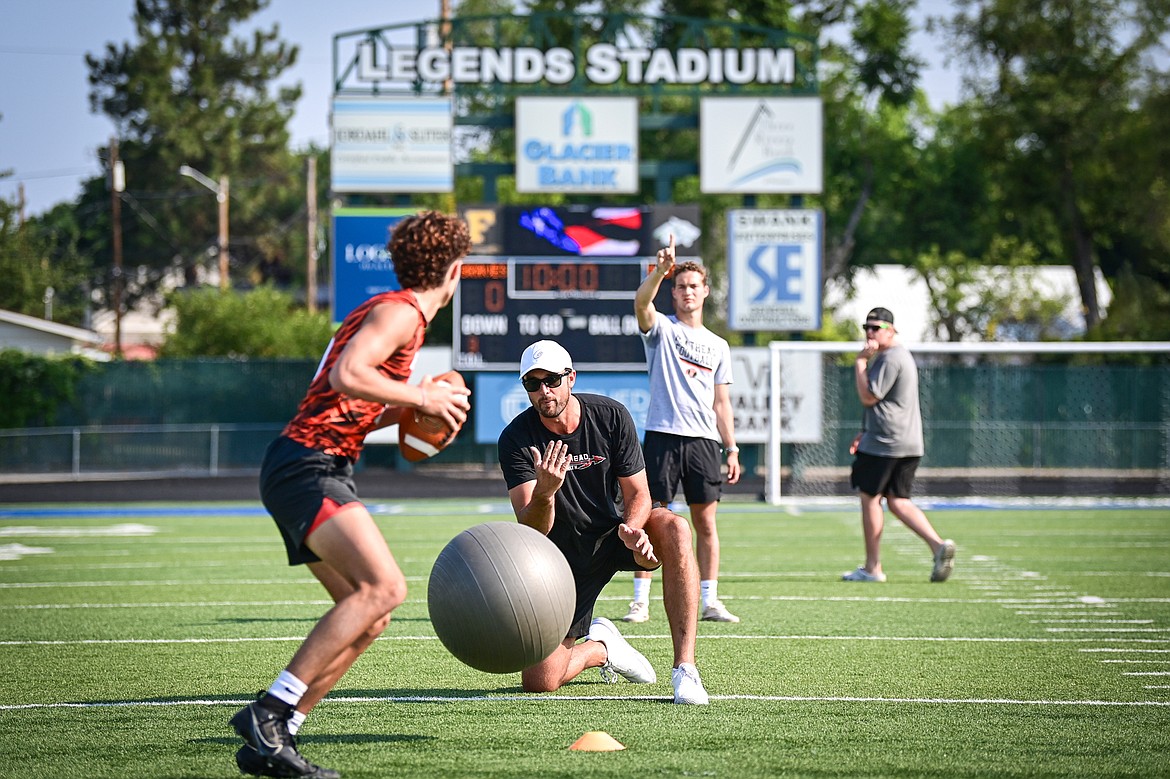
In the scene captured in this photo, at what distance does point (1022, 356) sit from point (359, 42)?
20593mm

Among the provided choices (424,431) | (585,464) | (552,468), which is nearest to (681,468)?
(585,464)

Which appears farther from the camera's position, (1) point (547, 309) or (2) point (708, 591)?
(1) point (547, 309)

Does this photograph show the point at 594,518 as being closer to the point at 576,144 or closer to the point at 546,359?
the point at 546,359

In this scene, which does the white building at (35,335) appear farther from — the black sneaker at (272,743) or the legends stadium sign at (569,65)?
the black sneaker at (272,743)

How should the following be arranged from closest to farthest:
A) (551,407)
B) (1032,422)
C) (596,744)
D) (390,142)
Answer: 1. (596,744)
2. (551,407)
3. (390,142)
4. (1032,422)

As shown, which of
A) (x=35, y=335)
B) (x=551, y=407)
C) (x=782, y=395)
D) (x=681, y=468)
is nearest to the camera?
(x=551, y=407)

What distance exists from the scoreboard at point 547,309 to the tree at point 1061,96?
20.3 metres

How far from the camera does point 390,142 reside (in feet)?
69.7

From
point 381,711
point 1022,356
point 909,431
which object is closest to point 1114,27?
point 1022,356

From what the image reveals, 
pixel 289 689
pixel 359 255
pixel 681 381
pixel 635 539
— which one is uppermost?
pixel 359 255

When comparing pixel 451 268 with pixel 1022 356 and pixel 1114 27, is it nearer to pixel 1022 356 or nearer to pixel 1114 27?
pixel 1022 356

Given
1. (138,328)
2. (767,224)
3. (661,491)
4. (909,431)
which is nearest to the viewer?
(661,491)

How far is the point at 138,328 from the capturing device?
60344mm

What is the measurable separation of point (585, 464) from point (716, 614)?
265 centimetres
